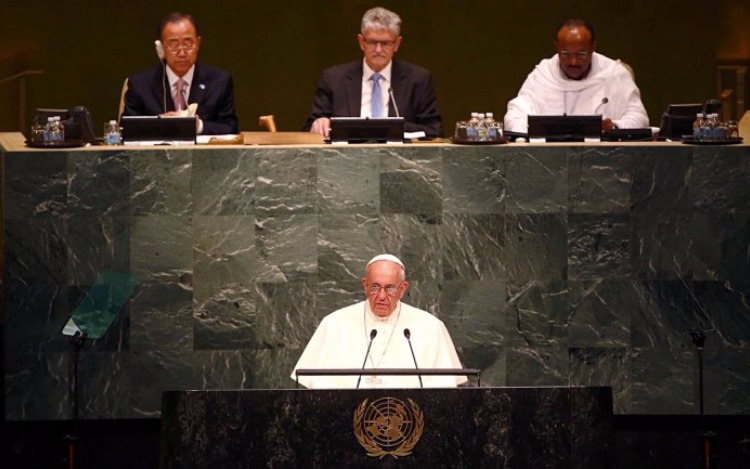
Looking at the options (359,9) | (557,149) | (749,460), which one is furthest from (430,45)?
(749,460)

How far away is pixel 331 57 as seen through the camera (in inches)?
464

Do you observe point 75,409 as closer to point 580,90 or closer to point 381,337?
point 381,337

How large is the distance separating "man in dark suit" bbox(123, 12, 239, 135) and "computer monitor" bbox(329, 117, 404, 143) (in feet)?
3.20

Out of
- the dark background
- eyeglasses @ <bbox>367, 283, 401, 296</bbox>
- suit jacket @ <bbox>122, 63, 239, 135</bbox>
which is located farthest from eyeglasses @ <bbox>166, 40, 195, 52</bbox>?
the dark background

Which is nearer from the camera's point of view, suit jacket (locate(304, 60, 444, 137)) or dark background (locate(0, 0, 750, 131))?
suit jacket (locate(304, 60, 444, 137))

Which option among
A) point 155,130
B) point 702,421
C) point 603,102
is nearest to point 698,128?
point 603,102

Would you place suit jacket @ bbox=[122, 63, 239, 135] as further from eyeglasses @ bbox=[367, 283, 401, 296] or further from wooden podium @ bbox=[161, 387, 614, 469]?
wooden podium @ bbox=[161, 387, 614, 469]

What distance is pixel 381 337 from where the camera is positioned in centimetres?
759

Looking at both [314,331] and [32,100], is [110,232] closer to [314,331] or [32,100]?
[314,331]

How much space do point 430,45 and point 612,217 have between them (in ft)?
13.6

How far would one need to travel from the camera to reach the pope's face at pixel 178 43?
29.3 feet

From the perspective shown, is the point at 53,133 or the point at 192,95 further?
the point at 192,95

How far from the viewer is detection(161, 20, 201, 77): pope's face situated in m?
8.92

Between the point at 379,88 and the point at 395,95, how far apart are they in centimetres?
13
